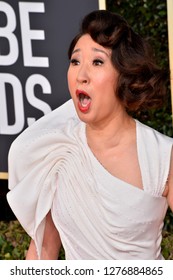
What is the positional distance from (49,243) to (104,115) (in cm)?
41

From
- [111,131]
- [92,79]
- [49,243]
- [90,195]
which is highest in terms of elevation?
[92,79]

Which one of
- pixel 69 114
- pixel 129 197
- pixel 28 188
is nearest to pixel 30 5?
pixel 69 114

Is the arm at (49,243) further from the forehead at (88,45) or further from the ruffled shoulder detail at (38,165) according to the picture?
the forehead at (88,45)

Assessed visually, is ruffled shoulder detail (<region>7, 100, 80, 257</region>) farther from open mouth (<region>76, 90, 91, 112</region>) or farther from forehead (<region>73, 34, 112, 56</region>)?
forehead (<region>73, 34, 112, 56</region>)

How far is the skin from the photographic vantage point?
1887 mm

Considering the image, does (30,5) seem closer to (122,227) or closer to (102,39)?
(102,39)

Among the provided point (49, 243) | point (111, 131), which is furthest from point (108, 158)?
point (49, 243)

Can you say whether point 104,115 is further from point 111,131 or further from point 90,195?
point 90,195

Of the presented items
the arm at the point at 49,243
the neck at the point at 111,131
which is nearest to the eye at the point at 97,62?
the neck at the point at 111,131

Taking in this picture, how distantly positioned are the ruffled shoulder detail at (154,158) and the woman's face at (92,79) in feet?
0.41

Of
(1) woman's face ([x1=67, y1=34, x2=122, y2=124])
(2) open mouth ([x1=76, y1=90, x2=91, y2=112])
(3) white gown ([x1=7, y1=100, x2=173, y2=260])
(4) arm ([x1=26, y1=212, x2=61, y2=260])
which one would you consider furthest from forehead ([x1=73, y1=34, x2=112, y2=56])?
(4) arm ([x1=26, y1=212, x2=61, y2=260])

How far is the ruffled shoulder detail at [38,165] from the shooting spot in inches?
78.8

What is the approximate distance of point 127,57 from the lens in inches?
74.4
